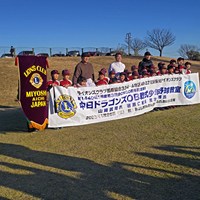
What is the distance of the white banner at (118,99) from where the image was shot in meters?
7.76

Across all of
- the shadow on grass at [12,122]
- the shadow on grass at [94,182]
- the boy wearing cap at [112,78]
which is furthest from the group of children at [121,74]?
the shadow on grass at [94,182]

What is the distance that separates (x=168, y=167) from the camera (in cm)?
511

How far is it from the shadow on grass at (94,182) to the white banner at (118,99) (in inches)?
91.0

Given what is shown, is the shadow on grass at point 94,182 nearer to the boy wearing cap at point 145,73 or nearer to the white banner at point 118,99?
the white banner at point 118,99

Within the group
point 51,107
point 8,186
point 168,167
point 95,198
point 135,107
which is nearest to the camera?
point 95,198

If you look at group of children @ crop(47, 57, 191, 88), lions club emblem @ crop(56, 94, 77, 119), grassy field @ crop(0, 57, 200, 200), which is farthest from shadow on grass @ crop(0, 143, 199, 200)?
group of children @ crop(47, 57, 191, 88)

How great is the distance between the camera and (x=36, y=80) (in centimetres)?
749

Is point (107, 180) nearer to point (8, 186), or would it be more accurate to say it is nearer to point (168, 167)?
point (168, 167)

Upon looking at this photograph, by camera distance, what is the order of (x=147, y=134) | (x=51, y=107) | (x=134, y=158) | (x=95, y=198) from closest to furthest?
1. (x=95, y=198)
2. (x=134, y=158)
3. (x=147, y=134)
4. (x=51, y=107)

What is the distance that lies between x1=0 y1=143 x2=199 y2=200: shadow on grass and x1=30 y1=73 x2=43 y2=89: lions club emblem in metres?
2.35

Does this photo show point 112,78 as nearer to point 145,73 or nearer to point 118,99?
point 118,99

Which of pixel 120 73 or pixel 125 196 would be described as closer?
pixel 125 196

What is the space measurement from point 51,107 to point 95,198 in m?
3.88

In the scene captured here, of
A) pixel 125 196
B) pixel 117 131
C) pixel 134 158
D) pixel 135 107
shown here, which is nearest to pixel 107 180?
pixel 125 196
